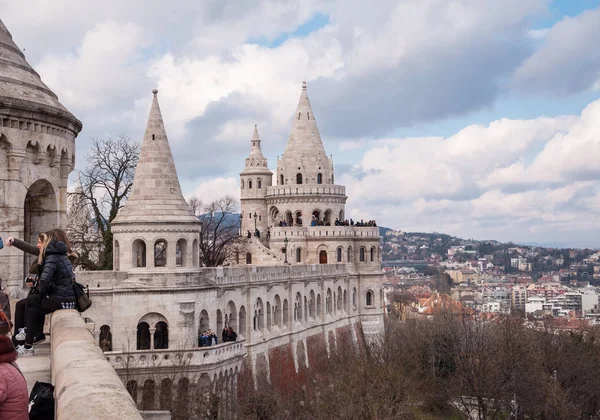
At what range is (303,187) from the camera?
2665 inches

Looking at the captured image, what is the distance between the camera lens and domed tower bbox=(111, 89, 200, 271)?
36.3 metres

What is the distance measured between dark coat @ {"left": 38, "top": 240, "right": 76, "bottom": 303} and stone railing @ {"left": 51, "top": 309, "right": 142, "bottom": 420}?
1841 mm

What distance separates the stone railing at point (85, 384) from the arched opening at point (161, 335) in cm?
2540

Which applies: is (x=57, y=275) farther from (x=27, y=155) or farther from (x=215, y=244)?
(x=215, y=244)

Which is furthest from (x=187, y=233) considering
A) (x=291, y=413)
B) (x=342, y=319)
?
(x=342, y=319)

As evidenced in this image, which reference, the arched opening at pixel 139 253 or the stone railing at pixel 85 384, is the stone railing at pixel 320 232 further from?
the stone railing at pixel 85 384

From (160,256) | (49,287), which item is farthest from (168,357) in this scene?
(49,287)

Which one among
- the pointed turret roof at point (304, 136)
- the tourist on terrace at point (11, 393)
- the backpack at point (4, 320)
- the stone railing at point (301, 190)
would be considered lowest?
the tourist on terrace at point (11, 393)

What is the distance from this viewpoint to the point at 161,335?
36.8 m

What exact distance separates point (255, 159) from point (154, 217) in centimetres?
3590

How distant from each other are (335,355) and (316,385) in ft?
31.0

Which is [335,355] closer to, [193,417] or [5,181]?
[193,417]

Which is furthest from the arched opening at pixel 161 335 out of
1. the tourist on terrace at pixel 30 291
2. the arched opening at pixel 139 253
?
the tourist on terrace at pixel 30 291

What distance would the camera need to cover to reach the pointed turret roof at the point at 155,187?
36.5m
